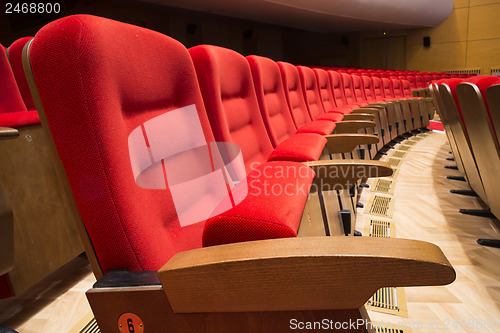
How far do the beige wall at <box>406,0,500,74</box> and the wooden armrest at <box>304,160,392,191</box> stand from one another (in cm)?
369

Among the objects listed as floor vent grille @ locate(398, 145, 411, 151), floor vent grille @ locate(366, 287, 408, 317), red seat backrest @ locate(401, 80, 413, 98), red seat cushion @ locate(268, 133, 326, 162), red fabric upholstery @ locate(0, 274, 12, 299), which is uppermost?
red seat cushion @ locate(268, 133, 326, 162)

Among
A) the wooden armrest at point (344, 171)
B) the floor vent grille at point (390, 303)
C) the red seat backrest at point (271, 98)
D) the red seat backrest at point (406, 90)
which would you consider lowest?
the floor vent grille at point (390, 303)

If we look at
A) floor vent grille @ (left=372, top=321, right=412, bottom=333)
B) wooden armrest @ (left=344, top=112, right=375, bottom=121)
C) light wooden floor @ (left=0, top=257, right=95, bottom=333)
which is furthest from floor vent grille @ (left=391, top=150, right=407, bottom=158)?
light wooden floor @ (left=0, top=257, right=95, bottom=333)

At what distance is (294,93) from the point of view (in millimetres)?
762

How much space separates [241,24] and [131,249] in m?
3.07

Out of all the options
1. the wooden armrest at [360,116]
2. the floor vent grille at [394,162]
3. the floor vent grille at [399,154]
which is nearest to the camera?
the wooden armrest at [360,116]

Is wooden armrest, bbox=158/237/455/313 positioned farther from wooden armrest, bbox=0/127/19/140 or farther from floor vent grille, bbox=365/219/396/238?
floor vent grille, bbox=365/219/396/238

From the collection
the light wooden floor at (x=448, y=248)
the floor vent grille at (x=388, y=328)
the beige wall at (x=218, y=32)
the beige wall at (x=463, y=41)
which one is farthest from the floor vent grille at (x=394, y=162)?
the beige wall at (x=463, y=41)

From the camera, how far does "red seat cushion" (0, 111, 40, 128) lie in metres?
0.34

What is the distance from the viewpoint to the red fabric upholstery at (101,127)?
16 centimetres

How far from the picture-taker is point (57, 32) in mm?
157

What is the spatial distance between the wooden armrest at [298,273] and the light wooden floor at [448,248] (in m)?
0.22

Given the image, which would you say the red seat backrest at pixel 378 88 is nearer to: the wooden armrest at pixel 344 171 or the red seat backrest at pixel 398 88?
the red seat backrest at pixel 398 88

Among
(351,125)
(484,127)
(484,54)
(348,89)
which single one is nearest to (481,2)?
(484,54)
